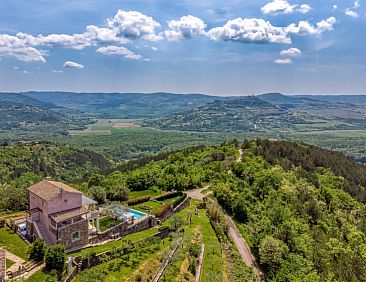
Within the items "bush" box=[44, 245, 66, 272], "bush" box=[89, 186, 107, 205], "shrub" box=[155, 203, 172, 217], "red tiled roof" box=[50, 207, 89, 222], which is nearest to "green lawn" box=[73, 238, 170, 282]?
"bush" box=[44, 245, 66, 272]

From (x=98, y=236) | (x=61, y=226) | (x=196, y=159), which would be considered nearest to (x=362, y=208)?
(x=196, y=159)

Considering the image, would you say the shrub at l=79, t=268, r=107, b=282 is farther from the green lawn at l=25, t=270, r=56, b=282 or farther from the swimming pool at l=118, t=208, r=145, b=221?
the swimming pool at l=118, t=208, r=145, b=221

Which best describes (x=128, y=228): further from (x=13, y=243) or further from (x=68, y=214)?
(x=13, y=243)

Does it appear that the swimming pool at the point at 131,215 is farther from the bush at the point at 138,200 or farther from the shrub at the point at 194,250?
the shrub at the point at 194,250

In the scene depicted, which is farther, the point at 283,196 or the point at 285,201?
the point at 283,196

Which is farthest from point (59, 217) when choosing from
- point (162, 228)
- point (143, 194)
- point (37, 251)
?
point (143, 194)

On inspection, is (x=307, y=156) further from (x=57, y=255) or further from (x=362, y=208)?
(x=57, y=255)
